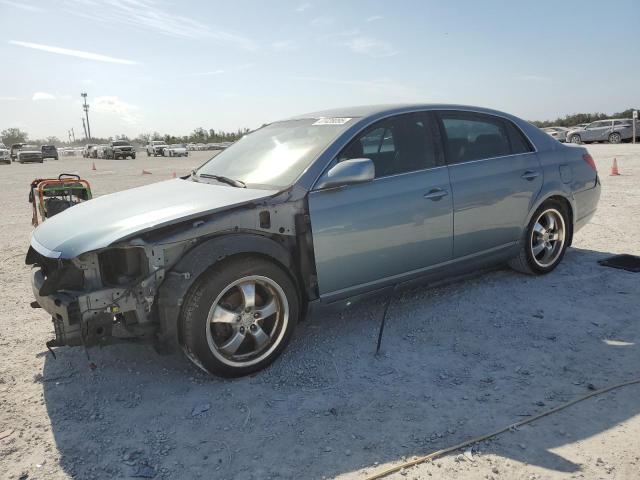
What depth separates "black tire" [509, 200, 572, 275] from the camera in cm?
488

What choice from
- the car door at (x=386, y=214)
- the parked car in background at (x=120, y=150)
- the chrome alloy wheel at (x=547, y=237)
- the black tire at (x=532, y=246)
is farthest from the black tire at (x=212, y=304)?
the parked car in background at (x=120, y=150)

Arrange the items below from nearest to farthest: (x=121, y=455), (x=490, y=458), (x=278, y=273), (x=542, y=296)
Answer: (x=490, y=458), (x=121, y=455), (x=278, y=273), (x=542, y=296)

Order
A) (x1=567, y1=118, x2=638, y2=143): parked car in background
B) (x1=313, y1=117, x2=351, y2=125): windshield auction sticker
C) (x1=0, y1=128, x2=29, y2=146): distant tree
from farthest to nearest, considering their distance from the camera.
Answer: (x1=0, y1=128, x2=29, y2=146): distant tree, (x1=567, y1=118, x2=638, y2=143): parked car in background, (x1=313, y1=117, x2=351, y2=125): windshield auction sticker

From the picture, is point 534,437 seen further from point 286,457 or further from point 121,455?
point 121,455

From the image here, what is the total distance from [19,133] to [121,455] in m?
126

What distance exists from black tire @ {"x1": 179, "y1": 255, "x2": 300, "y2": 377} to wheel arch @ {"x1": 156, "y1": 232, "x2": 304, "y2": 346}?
4 cm

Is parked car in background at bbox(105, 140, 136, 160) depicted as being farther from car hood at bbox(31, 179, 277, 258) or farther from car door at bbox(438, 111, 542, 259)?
car door at bbox(438, 111, 542, 259)

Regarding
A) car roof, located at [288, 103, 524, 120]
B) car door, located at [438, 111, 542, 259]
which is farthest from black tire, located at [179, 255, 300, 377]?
car door, located at [438, 111, 542, 259]

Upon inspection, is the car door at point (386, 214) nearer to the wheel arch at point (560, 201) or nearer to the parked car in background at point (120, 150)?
the wheel arch at point (560, 201)

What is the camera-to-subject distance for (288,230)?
3.50 m

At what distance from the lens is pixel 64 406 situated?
3137 mm

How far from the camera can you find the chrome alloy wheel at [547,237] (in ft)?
16.4

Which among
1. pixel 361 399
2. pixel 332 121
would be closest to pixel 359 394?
pixel 361 399

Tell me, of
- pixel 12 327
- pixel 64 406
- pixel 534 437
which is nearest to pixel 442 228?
pixel 534 437
